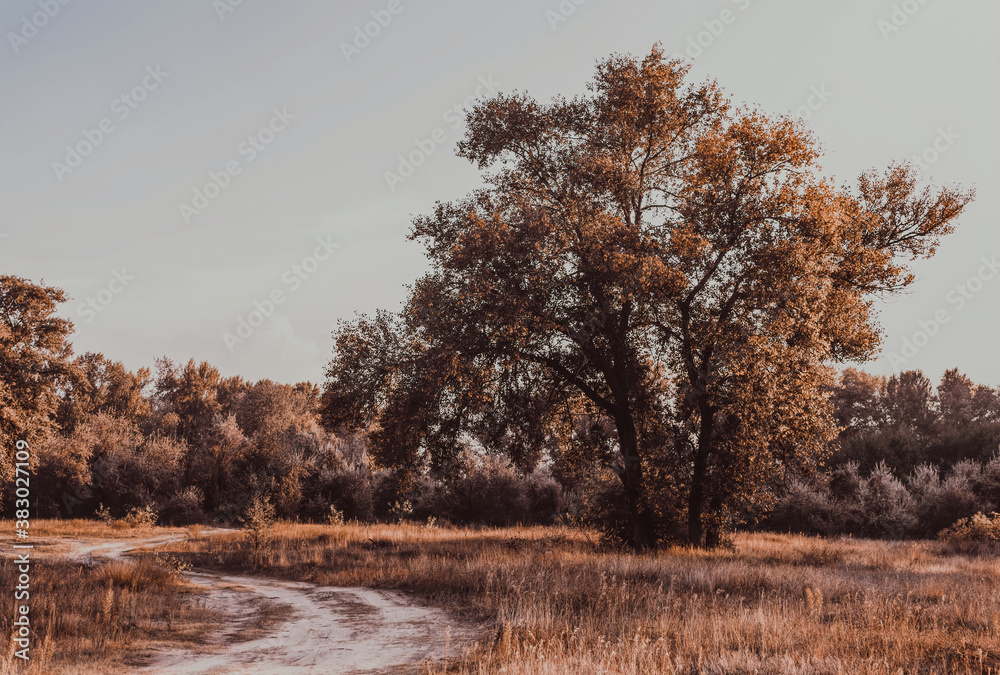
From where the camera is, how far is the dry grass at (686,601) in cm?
782

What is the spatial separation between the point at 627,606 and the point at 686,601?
114cm

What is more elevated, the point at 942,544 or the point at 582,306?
the point at 582,306

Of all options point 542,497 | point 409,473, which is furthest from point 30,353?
point 542,497

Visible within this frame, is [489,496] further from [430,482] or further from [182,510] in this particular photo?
[182,510]

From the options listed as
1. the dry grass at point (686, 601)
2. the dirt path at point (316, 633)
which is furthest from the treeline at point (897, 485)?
the dirt path at point (316, 633)

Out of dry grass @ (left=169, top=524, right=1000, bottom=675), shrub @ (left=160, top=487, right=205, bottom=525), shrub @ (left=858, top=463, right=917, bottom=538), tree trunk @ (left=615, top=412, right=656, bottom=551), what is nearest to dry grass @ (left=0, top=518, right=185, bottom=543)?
shrub @ (left=160, top=487, right=205, bottom=525)

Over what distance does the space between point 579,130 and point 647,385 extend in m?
8.65

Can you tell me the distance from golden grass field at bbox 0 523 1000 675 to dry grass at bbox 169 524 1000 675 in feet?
0.13

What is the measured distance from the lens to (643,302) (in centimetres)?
1969

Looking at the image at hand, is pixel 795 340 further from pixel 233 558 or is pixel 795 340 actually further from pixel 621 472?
pixel 233 558

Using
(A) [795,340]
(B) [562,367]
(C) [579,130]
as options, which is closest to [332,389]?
(B) [562,367]

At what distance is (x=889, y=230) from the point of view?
21.2 meters

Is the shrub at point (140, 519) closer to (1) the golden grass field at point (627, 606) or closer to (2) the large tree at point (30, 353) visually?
(2) the large tree at point (30, 353)

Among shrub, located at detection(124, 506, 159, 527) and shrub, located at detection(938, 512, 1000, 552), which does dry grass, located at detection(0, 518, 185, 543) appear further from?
shrub, located at detection(938, 512, 1000, 552)
